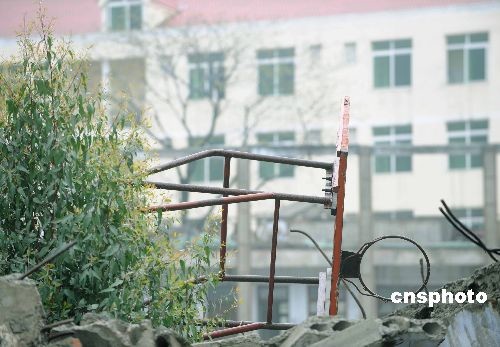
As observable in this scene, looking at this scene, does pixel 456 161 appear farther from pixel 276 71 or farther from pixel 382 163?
pixel 276 71

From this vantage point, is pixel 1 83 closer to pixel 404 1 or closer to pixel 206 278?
pixel 206 278

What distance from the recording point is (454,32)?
55.2 metres

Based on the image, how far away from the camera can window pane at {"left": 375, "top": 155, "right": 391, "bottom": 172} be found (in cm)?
5166

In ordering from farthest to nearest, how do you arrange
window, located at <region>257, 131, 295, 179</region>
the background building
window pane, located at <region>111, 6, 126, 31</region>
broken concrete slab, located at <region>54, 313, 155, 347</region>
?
window pane, located at <region>111, 6, 126, 31</region>
window, located at <region>257, 131, 295, 179</region>
the background building
broken concrete slab, located at <region>54, 313, 155, 347</region>

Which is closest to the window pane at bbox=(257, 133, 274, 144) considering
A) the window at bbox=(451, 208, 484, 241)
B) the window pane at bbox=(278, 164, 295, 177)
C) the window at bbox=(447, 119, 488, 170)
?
the window pane at bbox=(278, 164, 295, 177)

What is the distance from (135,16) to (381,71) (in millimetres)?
9629

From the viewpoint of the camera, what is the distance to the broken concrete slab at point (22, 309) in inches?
214

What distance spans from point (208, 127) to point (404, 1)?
9.13 meters

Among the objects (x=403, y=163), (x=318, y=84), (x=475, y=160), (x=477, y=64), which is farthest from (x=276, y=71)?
(x=475, y=160)

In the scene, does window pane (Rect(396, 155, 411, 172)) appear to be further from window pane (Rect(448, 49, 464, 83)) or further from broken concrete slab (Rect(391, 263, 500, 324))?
broken concrete slab (Rect(391, 263, 500, 324))

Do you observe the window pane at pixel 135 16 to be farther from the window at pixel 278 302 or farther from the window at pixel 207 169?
the window at pixel 278 302

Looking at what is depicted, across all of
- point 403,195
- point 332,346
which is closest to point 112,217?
point 332,346

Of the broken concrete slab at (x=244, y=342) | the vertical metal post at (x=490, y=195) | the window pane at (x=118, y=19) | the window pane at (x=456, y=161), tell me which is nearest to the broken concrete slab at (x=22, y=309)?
the broken concrete slab at (x=244, y=342)

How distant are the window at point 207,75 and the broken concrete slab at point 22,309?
157 ft
